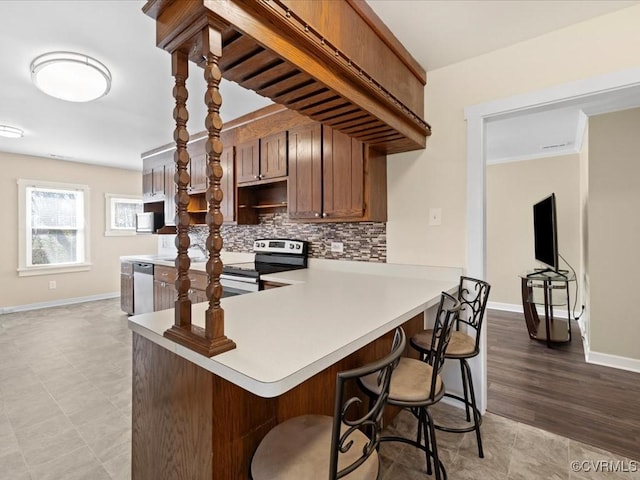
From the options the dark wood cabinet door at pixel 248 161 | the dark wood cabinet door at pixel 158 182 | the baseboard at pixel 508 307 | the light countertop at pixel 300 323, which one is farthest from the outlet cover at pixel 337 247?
the baseboard at pixel 508 307

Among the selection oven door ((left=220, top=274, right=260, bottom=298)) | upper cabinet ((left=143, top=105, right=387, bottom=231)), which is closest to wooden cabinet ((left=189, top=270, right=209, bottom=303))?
oven door ((left=220, top=274, right=260, bottom=298))

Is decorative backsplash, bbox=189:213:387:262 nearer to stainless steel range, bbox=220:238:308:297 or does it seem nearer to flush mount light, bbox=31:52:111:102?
stainless steel range, bbox=220:238:308:297

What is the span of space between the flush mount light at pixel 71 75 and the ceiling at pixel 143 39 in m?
0.06

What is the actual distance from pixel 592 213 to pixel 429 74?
211 centimetres

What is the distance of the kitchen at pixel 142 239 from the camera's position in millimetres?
2387

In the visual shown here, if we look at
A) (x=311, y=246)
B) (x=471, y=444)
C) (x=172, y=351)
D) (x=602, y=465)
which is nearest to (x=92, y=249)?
(x=311, y=246)

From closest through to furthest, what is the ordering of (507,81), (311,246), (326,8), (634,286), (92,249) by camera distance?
1. (326,8)
2. (507,81)
3. (634,286)
4. (311,246)
5. (92,249)

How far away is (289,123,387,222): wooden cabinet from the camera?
8.18 ft

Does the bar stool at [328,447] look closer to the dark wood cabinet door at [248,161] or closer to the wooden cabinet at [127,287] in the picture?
the dark wood cabinet door at [248,161]

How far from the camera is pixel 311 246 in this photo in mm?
3227

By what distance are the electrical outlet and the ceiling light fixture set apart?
4.71 meters

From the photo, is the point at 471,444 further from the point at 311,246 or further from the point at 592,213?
the point at 592,213

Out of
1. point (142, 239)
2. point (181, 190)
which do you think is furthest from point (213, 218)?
point (142, 239)

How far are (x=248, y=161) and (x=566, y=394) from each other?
3.49 metres
